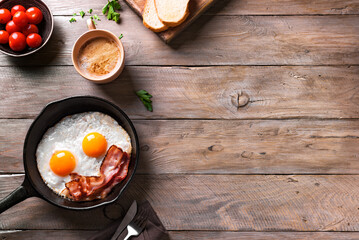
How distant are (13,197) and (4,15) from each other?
974mm

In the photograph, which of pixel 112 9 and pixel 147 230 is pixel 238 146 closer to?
pixel 147 230

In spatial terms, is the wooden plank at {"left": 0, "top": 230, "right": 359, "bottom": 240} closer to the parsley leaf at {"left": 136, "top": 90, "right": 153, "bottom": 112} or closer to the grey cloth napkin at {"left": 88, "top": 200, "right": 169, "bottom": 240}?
the grey cloth napkin at {"left": 88, "top": 200, "right": 169, "bottom": 240}

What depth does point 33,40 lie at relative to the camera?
6.04 ft

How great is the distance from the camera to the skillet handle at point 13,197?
162 cm

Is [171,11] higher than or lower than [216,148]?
higher

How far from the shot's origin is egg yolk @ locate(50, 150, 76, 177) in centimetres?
176

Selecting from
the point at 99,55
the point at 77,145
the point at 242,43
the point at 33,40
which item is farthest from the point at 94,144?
the point at 242,43

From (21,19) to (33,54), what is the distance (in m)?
0.21

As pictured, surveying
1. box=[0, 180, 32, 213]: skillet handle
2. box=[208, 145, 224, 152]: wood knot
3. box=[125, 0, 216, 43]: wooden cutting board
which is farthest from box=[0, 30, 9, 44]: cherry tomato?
box=[208, 145, 224, 152]: wood knot

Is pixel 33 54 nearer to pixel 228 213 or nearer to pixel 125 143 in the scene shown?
pixel 125 143

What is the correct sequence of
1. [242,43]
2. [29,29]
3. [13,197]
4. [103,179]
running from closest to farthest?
[13,197] < [103,179] < [29,29] < [242,43]

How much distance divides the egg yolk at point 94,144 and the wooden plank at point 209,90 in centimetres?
25

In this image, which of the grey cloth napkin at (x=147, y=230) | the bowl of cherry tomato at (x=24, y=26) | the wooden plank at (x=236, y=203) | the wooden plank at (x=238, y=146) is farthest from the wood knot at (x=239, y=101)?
the bowl of cherry tomato at (x=24, y=26)

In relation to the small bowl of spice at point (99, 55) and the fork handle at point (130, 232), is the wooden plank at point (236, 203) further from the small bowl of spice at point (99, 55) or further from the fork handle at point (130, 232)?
the small bowl of spice at point (99, 55)
